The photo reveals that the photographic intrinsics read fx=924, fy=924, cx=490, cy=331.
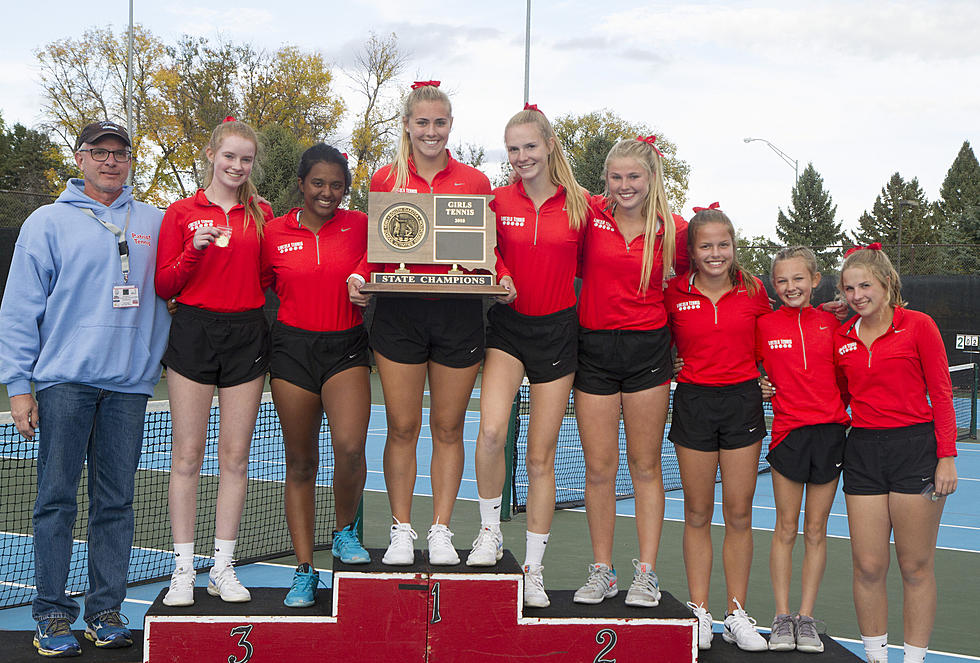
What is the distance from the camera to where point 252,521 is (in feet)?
Answer: 25.7

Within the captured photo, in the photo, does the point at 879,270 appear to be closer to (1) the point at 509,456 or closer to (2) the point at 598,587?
(2) the point at 598,587

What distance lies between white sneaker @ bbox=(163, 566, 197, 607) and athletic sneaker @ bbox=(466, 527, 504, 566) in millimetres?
1232

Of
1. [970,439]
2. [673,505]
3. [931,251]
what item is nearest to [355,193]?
[931,251]

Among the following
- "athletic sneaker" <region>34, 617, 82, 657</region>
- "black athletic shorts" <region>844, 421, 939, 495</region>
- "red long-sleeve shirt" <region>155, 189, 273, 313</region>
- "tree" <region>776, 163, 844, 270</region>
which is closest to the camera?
"athletic sneaker" <region>34, 617, 82, 657</region>

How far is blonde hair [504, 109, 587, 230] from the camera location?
4180 mm

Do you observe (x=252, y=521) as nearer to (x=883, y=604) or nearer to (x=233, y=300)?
(x=233, y=300)

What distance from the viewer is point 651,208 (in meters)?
4.32

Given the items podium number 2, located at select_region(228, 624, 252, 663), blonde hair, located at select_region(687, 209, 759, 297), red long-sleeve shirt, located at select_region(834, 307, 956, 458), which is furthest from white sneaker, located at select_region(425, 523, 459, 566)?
red long-sleeve shirt, located at select_region(834, 307, 956, 458)

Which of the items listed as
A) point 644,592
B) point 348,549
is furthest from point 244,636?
point 644,592

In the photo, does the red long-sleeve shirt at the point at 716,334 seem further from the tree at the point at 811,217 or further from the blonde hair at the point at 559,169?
the tree at the point at 811,217

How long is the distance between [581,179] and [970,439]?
18766mm

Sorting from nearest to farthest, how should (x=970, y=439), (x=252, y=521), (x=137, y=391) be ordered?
(x=137, y=391), (x=252, y=521), (x=970, y=439)

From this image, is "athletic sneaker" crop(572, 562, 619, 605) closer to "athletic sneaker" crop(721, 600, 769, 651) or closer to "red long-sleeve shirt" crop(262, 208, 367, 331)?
"athletic sneaker" crop(721, 600, 769, 651)

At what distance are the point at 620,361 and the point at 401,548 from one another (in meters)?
1.31
